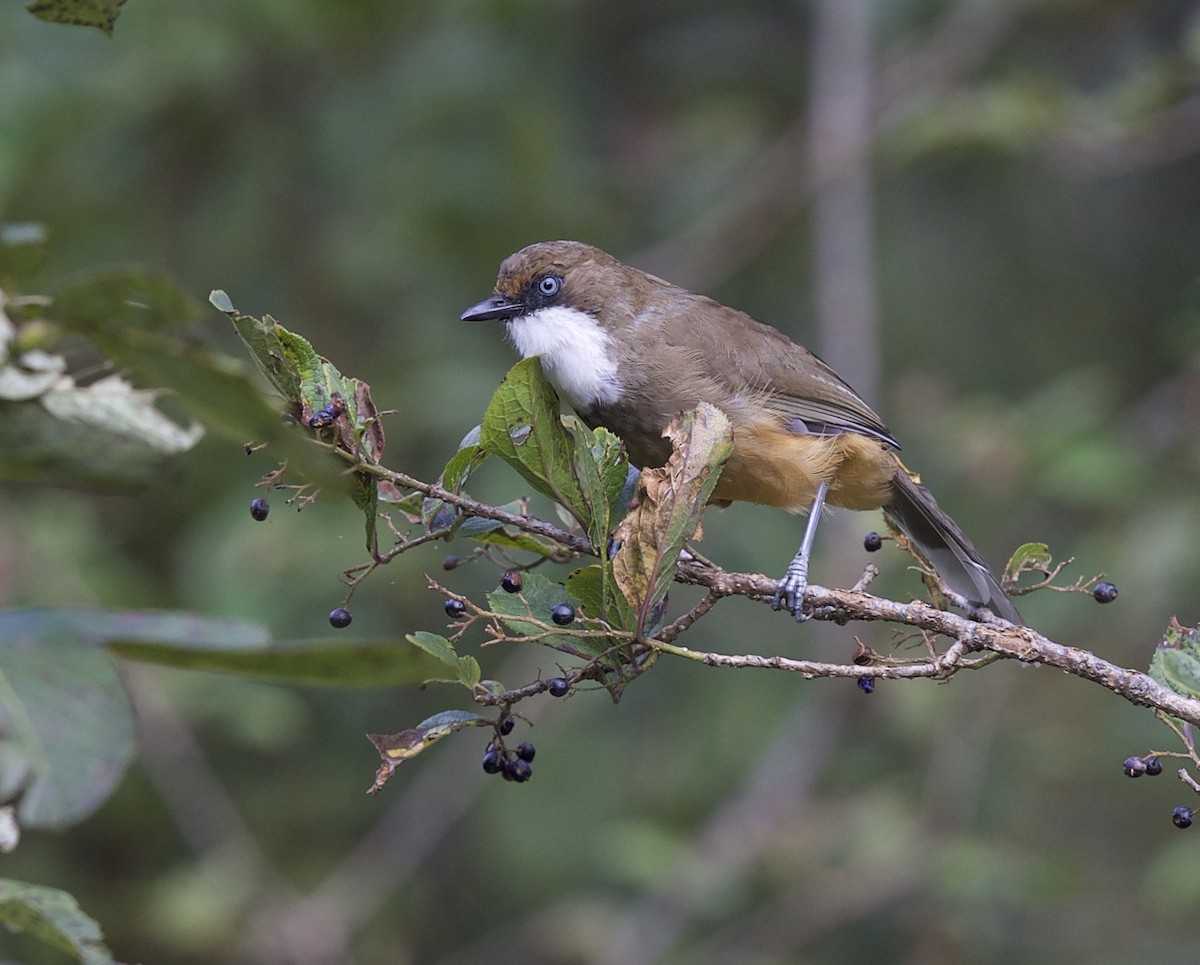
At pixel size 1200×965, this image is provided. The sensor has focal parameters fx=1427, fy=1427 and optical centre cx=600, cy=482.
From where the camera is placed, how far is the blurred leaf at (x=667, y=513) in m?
2.10

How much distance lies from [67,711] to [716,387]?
9.54ft

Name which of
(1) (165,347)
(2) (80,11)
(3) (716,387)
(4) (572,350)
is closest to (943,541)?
(3) (716,387)

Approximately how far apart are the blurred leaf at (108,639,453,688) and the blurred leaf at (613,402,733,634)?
3.14 feet

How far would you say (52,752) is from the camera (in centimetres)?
114

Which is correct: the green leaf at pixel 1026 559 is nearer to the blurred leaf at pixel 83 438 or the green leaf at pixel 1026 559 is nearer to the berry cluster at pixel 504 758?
the berry cluster at pixel 504 758

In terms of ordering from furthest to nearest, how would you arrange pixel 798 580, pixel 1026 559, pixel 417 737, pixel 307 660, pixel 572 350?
1. pixel 572 350
2. pixel 798 580
3. pixel 1026 559
4. pixel 417 737
5. pixel 307 660

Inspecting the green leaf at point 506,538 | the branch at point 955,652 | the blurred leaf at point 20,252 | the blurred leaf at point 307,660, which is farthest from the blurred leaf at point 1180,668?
the blurred leaf at point 20,252

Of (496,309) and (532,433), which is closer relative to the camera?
(532,433)

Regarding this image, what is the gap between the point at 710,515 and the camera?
6125mm

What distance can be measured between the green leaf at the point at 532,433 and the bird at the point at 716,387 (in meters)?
1.34

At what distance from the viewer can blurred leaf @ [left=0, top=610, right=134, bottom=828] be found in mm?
1118

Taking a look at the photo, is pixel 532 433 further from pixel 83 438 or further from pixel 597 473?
pixel 83 438

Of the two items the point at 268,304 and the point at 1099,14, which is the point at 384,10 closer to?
the point at 268,304

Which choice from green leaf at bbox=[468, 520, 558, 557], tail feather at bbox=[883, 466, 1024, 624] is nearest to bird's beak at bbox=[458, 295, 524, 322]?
tail feather at bbox=[883, 466, 1024, 624]
